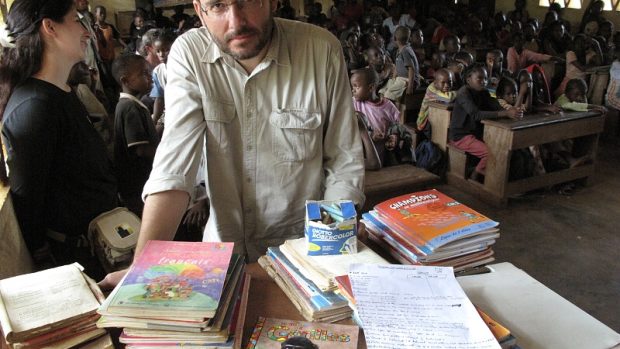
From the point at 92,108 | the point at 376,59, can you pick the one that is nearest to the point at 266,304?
the point at 92,108

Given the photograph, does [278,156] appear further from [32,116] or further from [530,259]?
[530,259]

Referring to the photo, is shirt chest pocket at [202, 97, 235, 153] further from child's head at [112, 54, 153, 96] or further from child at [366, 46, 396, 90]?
child at [366, 46, 396, 90]

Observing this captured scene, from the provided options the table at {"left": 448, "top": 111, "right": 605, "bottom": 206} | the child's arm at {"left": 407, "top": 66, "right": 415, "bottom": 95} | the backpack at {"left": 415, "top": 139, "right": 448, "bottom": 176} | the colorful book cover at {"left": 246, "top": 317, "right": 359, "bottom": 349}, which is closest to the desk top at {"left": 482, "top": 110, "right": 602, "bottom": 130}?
the table at {"left": 448, "top": 111, "right": 605, "bottom": 206}

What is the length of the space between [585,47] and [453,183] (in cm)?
385

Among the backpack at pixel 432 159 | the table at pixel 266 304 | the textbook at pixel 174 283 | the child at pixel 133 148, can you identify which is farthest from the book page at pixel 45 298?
the backpack at pixel 432 159

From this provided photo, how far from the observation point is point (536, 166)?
4238mm

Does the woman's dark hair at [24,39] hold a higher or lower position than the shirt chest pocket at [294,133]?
higher

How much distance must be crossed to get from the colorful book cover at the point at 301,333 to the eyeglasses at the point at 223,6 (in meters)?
0.77

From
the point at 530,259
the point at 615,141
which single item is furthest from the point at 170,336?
the point at 615,141

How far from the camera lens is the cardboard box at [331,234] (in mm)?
1089

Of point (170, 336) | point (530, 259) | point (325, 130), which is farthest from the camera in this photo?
point (530, 259)

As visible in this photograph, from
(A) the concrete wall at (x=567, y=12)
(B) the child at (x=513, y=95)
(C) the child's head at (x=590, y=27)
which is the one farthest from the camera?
(A) the concrete wall at (x=567, y=12)

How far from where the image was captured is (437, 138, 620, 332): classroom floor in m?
2.84

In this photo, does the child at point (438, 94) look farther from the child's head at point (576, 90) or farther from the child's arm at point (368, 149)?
the child's arm at point (368, 149)
